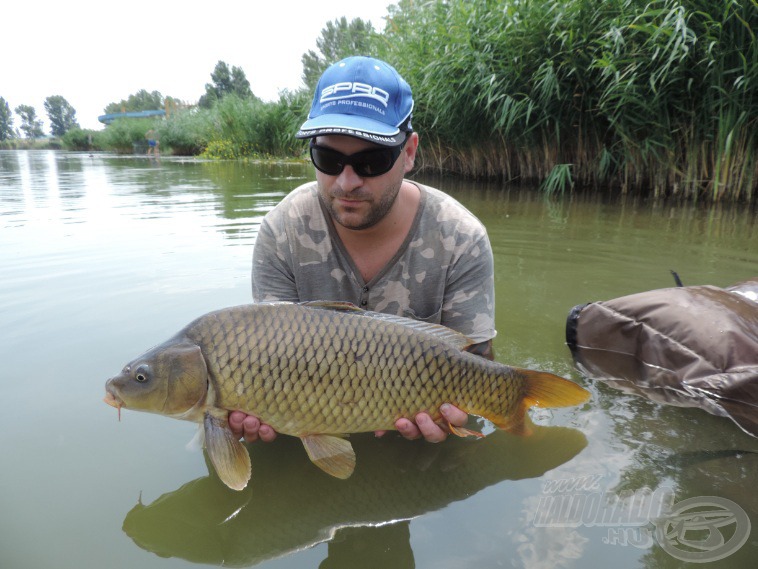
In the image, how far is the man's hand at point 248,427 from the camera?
1484 millimetres

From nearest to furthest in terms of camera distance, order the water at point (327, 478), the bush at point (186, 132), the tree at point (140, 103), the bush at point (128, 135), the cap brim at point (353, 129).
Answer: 1. the water at point (327, 478)
2. the cap brim at point (353, 129)
3. the bush at point (186, 132)
4. the bush at point (128, 135)
5. the tree at point (140, 103)

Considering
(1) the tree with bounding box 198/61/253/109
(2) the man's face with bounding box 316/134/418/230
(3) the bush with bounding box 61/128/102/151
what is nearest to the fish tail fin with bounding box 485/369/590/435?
(2) the man's face with bounding box 316/134/418/230

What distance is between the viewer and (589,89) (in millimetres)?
6367

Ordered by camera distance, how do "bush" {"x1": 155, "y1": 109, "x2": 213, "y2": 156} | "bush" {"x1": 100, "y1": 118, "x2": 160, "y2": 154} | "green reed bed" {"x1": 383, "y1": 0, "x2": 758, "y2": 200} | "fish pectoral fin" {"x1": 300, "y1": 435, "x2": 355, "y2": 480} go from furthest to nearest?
"bush" {"x1": 100, "y1": 118, "x2": 160, "y2": 154}
"bush" {"x1": 155, "y1": 109, "x2": 213, "y2": 156}
"green reed bed" {"x1": 383, "y1": 0, "x2": 758, "y2": 200}
"fish pectoral fin" {"x1": 300, "y1": 435, "x2": 355, "y2": 480}

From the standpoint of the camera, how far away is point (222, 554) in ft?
4.38

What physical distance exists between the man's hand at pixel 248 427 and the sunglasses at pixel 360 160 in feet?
2.70

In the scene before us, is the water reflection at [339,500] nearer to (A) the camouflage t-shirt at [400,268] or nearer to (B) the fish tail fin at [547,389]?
(B) the fish tail fin at [547,389]

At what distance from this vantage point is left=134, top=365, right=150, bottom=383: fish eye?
1418 mm

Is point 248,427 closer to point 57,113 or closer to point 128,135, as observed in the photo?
point 128,135

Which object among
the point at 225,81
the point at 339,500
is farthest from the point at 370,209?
the point at 225,81

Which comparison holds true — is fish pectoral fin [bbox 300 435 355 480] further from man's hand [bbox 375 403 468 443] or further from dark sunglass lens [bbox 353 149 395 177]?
dark sunglass lens [bbox 353 149 395 177]

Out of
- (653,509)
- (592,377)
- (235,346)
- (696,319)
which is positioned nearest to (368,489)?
(235,346)

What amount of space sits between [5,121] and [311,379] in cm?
9737

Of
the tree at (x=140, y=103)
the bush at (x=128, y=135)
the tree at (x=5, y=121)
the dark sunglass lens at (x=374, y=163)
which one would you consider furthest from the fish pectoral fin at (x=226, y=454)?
the tree at (x=5, y=121)
